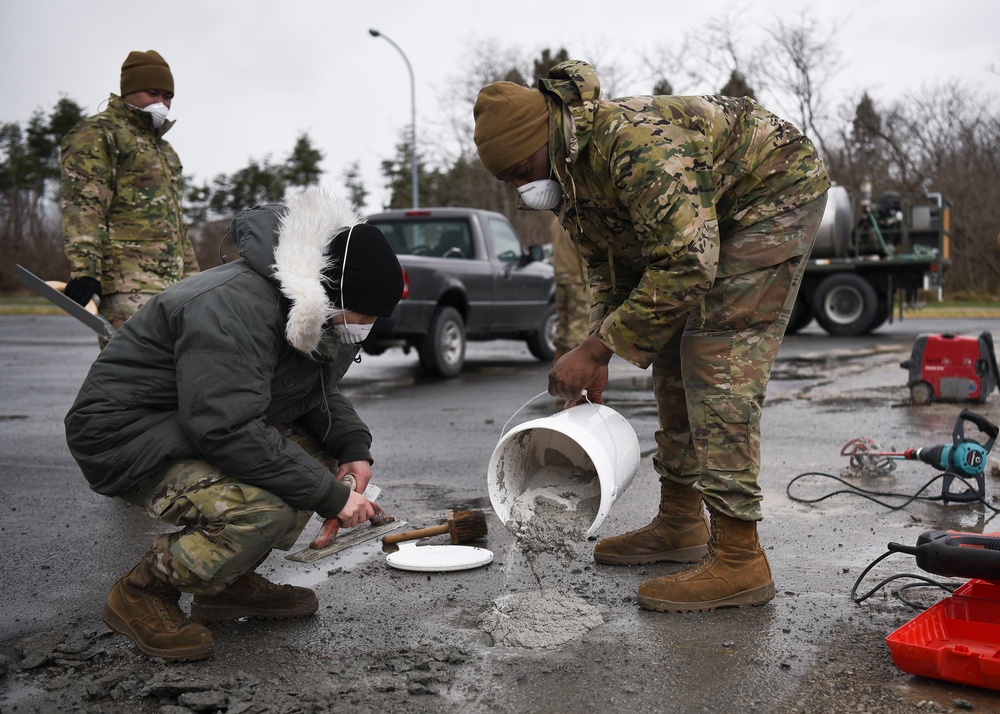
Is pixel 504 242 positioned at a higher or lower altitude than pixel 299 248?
higher

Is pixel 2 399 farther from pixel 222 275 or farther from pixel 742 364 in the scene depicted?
pixel 742 364

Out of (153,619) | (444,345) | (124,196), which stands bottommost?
(153,619)

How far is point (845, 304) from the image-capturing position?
15.3 m

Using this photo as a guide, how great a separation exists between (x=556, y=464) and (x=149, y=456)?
1.48 m

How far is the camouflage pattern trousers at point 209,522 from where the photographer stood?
2.68 m

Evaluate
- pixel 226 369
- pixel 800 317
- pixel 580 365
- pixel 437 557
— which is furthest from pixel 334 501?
pixel 800 317

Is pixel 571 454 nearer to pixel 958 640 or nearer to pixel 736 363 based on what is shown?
pixel 736 363

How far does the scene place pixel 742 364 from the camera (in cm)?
314

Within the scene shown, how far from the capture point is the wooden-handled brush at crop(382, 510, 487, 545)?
12.7 feet

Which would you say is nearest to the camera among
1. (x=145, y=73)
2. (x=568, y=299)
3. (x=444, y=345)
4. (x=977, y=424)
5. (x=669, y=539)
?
(x=669, y=539)

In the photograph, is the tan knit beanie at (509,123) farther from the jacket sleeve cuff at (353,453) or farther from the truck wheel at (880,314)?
the truck wheel at (880,314)

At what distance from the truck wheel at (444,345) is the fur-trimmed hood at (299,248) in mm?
7173

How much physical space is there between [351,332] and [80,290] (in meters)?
2.34

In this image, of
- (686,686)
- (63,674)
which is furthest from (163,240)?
(686,686)
